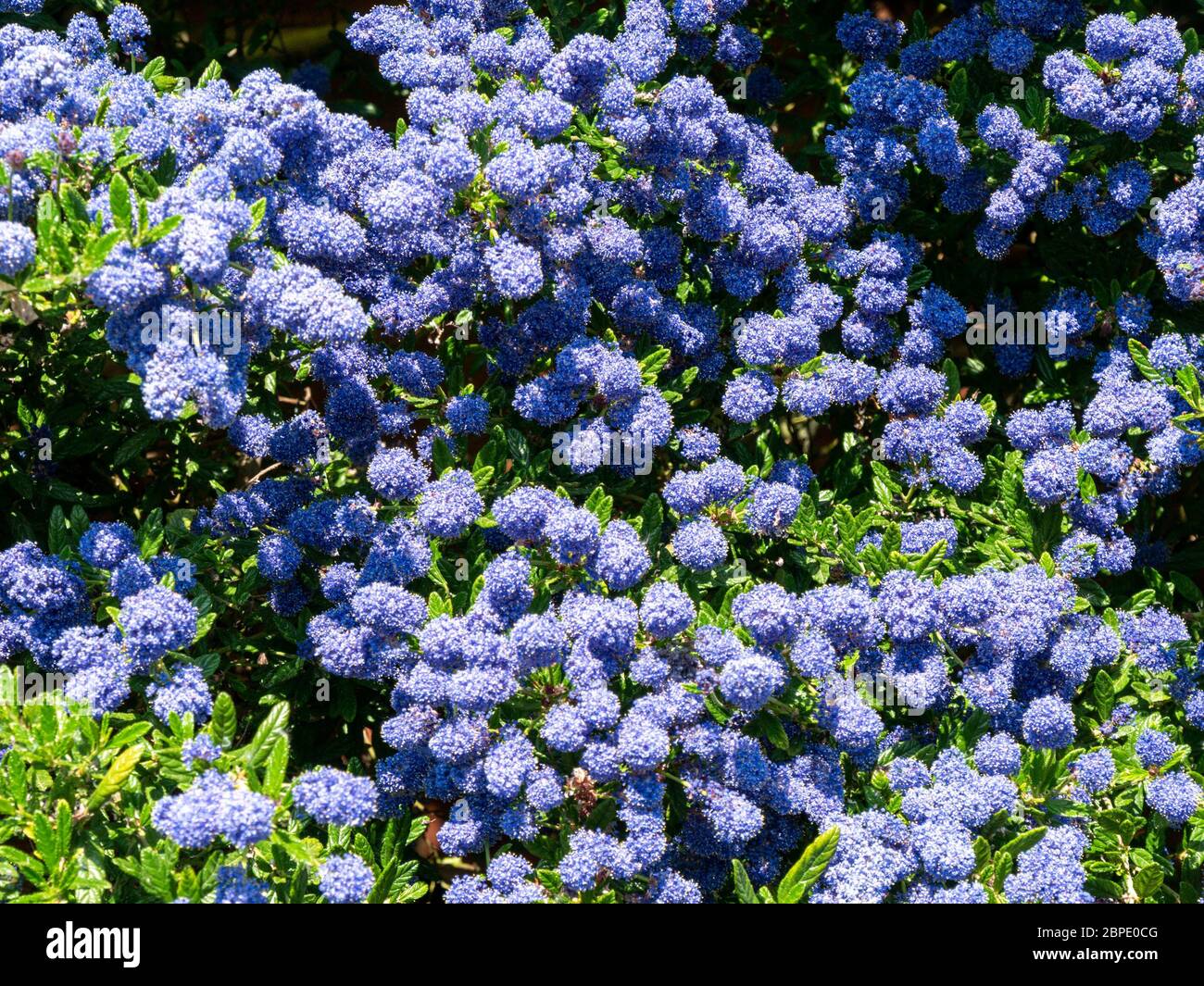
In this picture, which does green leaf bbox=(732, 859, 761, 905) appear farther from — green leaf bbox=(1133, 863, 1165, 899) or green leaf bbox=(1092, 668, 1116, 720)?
green leaf bbox=(1092, 668, 1116, 720)

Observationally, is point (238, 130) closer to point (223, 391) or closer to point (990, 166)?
point (223, 391)

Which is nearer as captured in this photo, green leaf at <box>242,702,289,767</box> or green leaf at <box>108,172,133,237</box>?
green leaf at <box>108,172,133,237</box>

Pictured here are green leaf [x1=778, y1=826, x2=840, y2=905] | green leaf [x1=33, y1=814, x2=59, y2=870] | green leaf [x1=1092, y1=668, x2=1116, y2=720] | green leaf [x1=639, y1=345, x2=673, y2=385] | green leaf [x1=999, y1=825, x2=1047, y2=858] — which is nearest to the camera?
green leaf [x1=33, y1=814, x2=59, y2=870]

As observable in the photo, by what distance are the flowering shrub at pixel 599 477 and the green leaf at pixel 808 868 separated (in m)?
0.04

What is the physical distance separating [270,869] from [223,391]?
5.89 ft

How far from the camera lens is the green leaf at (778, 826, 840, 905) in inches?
186

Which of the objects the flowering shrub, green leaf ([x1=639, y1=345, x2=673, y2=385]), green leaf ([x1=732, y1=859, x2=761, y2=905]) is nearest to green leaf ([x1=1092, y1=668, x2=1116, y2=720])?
the flowering shrub

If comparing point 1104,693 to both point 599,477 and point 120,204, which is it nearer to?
point 599,477

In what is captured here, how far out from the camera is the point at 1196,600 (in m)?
5.85

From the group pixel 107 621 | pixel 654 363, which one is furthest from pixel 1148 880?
pixel 107 621

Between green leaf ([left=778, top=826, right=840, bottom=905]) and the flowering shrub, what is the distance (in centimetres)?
4

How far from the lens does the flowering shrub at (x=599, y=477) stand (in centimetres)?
462

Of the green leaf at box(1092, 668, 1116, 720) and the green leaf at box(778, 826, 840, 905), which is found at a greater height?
the green leaf at box(1092, 668, 1116, 720)
